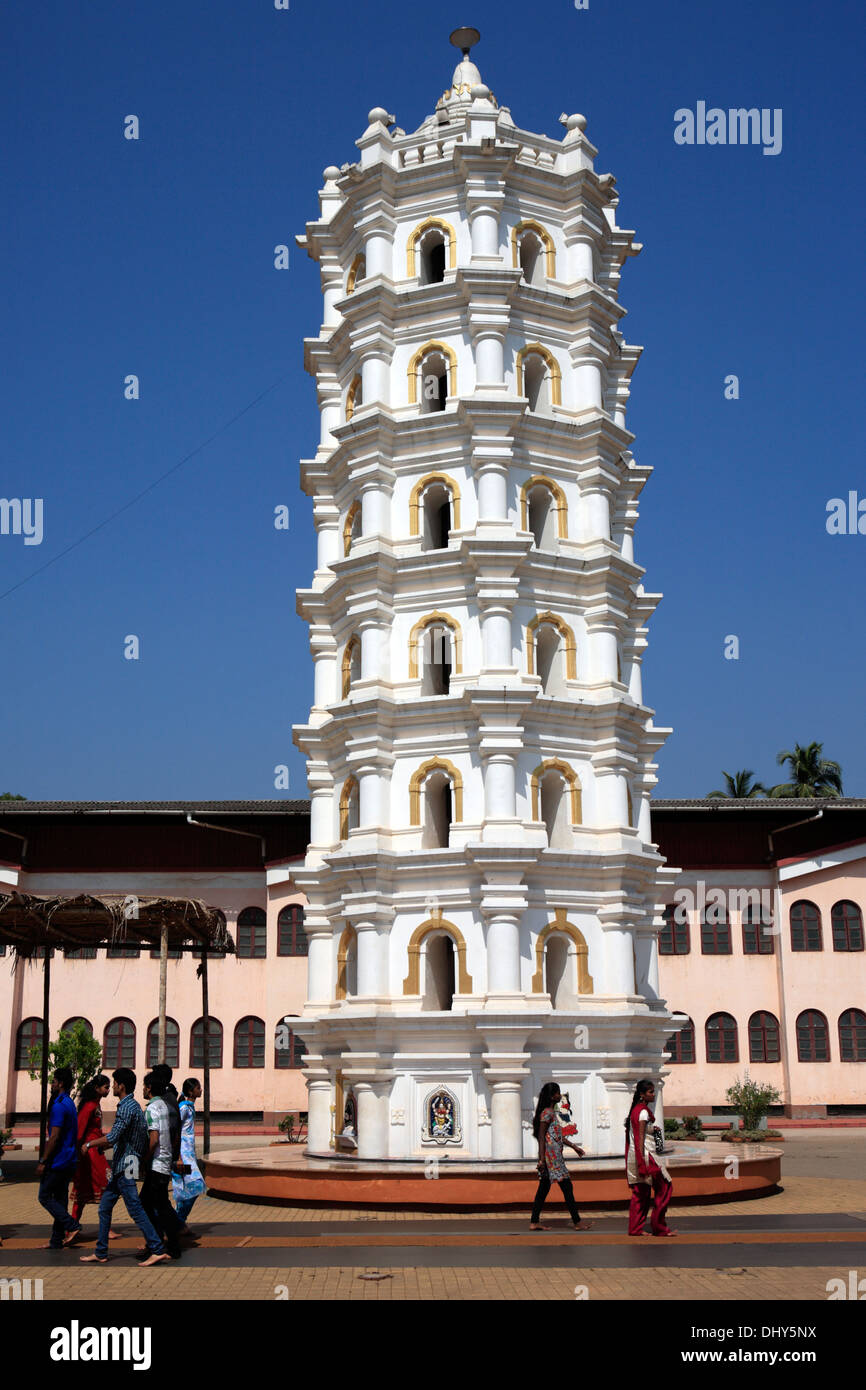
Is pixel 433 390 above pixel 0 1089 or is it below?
above

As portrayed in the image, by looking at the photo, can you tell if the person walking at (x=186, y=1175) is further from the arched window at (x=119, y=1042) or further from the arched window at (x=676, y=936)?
the arched window at (x=676, y=936)

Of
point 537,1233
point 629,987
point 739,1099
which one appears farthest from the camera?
point 739,1099

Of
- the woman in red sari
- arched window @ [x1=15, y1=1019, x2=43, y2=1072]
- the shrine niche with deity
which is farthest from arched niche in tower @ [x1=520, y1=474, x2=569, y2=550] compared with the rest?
arched window @ [x1=15, y1=1019, x2=43, y2=1072]

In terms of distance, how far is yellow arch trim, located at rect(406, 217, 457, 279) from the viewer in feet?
96.9

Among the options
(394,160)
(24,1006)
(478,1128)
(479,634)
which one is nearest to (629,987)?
(478,1128)

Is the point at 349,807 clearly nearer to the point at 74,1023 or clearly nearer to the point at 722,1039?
the point at 74,1023

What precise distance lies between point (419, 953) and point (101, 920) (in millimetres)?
8047

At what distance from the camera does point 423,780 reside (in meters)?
26.7

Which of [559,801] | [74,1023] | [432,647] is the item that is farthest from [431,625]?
[74,1023]

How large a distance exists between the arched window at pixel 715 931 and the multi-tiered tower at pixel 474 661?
18501 millimetres

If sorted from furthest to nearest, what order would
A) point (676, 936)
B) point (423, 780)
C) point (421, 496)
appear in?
point (676, 936) < point (421, 496) < point (423, 780)

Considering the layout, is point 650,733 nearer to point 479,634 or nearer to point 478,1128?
point 479,634

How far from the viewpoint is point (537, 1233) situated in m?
17.7

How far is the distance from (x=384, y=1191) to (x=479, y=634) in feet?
36.8
